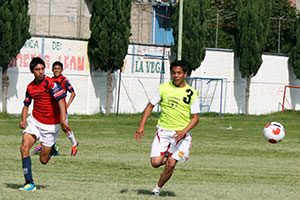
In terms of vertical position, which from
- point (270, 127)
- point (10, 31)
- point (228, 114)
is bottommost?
point (228, 114)

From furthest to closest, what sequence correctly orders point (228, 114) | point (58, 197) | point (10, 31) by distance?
point (228, 114) < point (10, 31) < point (58, 197)

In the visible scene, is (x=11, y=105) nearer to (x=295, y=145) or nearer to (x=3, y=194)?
(x=295, y=145)

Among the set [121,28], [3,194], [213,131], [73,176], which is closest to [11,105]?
[121,28]

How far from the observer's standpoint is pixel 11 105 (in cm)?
3250

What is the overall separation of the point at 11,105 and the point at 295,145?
16.0 m

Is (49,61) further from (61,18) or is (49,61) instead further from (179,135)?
(179,135)

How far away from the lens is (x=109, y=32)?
33.6m

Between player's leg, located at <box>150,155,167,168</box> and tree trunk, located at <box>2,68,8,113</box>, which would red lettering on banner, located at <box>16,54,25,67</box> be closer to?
tree trunk, located at <box>2,68,8,113</box>

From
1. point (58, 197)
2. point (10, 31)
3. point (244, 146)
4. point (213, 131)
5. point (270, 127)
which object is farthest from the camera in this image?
point (10, 31)

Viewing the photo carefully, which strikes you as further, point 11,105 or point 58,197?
point 11,105

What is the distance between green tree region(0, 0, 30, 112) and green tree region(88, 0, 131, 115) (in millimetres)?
3960

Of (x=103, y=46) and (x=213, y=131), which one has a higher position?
(x=103, y=46)

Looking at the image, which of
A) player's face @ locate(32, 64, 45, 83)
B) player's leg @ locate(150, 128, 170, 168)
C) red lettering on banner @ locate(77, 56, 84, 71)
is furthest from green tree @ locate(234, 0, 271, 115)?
player's leg @ locate(150, 128, 170, 168)

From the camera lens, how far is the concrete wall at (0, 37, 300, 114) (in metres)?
32.7
